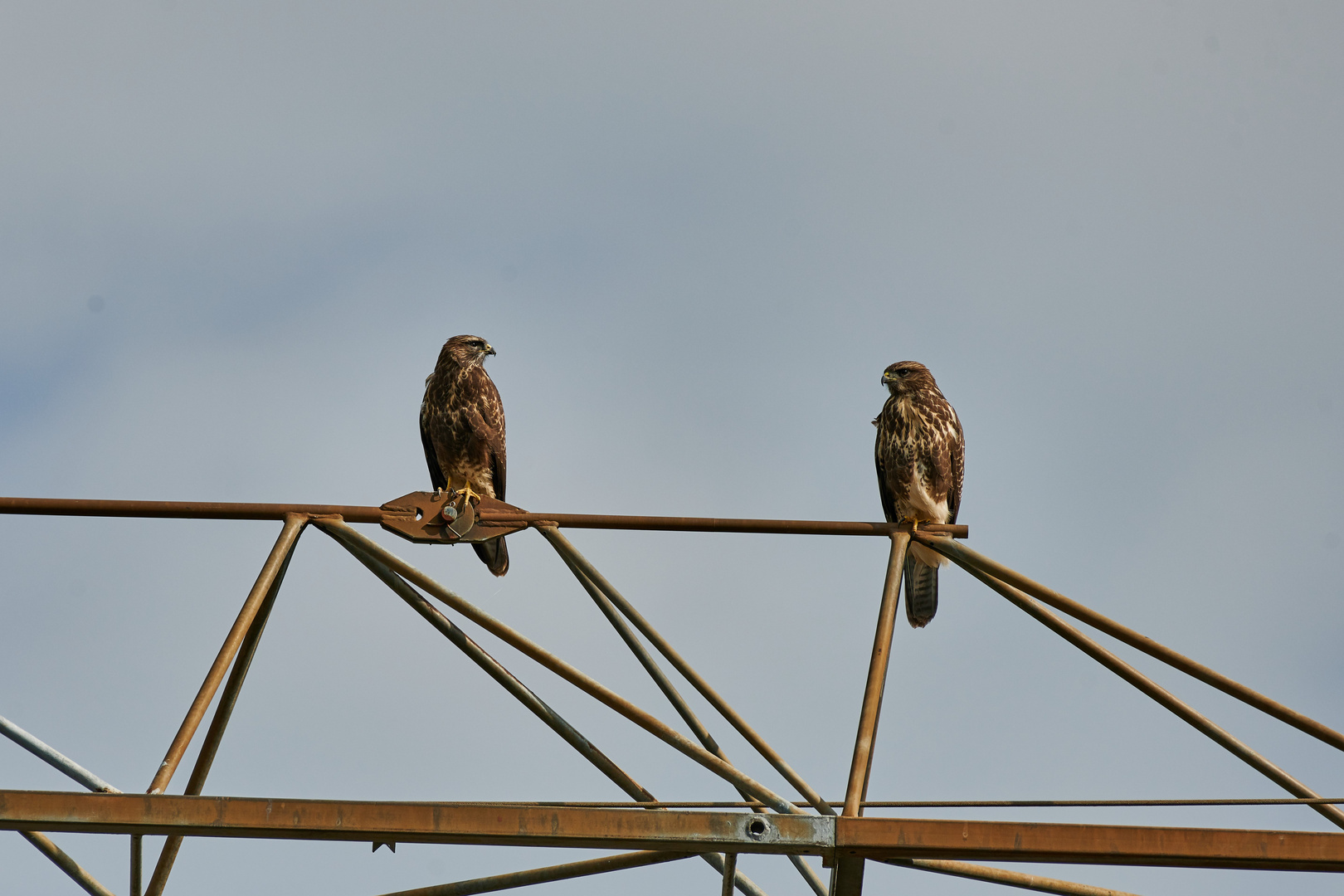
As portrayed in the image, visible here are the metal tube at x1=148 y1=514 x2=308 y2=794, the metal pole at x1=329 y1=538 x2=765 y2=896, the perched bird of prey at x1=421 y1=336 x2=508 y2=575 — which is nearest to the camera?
the metal tube at x1=148 y1=514 x2=308 y2=794

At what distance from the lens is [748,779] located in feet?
17.1

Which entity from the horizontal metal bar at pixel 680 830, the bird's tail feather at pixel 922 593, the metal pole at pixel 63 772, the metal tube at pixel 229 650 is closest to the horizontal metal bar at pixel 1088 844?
the horizontal metal bar at pixel 680 830

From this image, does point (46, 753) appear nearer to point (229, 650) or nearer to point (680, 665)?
point (229, 650)

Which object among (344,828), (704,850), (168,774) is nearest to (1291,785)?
(704,850)

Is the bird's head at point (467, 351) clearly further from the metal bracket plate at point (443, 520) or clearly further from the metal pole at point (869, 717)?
the metal pole at point (869, 717)

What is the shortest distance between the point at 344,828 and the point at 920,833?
6.46ft

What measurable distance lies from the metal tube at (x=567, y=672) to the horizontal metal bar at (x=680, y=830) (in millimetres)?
275

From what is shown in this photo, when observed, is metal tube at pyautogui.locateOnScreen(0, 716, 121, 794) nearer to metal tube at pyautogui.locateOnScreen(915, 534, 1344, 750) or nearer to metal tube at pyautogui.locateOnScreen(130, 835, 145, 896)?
metal tube at pyautogui.locateOnScreen(130, 835, 145, 896)

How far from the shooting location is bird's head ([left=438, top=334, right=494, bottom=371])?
9.93m

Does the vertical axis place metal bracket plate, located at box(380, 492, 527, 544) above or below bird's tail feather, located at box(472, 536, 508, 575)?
below

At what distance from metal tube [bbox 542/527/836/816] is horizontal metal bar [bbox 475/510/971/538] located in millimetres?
128

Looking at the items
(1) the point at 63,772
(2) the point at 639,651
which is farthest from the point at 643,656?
(1) the point at 63,772

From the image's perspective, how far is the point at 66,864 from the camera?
621 centimetres

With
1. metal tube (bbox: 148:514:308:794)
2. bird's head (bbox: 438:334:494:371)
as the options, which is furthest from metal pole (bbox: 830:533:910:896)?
bird's head (bbox: 438:334:494:371)
